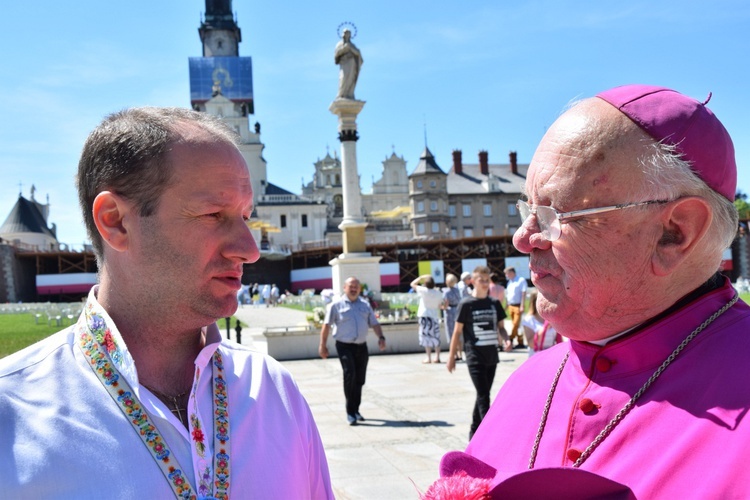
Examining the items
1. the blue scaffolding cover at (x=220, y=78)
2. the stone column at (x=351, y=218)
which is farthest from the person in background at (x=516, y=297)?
the blue scaffolding cover at (x=220, y=78)

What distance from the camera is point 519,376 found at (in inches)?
86.8

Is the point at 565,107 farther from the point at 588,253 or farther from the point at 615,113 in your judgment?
the point at 588,253

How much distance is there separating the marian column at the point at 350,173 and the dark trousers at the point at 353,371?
13007mm

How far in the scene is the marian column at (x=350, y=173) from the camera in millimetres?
22703

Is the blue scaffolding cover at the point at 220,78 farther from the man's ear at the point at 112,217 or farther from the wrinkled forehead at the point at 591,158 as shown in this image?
the wrinkled forehead at the point at 591,158

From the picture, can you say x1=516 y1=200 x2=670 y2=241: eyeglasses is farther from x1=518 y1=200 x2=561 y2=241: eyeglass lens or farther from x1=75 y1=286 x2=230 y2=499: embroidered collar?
x1=75 y1=286 x2=230 y2=499: embroidered collar

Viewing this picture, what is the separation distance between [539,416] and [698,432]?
0.52 meters

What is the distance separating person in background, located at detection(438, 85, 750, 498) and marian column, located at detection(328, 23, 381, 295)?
20480 mm

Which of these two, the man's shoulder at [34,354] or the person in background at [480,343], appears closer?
the man's shoulder at [34,354]

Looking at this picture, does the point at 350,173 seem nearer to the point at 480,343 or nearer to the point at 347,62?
the point at 347,62

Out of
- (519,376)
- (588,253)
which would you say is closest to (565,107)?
(588,253)

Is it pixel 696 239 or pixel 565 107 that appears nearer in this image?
pixel 696 239

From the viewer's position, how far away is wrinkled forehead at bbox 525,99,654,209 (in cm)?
171

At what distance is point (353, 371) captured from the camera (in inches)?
355
